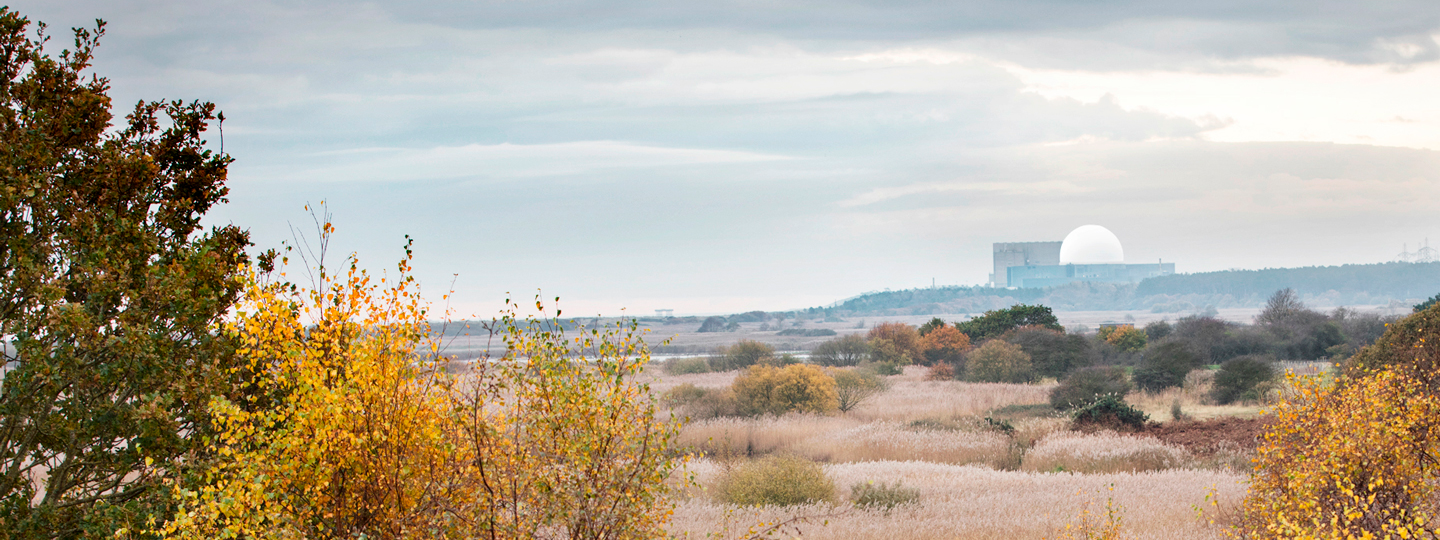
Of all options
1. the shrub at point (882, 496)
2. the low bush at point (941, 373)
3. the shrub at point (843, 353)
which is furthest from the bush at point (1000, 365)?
the shrub at point (882, 496)

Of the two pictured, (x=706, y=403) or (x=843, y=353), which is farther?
(x=843, y=353)

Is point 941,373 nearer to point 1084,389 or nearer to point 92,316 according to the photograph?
point 1084,389

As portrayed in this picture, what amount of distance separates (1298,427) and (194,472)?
33.7ft

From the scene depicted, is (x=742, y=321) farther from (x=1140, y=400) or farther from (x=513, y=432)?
(x=513, y=432)

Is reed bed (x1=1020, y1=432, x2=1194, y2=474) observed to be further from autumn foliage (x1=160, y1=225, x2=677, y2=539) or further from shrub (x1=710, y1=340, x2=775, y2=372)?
shrub (x1=710, y1=340, x2=775, y2=372)

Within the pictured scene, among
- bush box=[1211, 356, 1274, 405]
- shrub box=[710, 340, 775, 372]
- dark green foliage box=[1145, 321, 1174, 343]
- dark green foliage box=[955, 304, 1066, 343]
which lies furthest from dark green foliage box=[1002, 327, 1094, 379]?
shrub box=[710, 340, 775, 372]

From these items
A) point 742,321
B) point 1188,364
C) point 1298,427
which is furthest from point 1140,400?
point 742,321

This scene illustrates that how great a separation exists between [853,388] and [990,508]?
2228cm

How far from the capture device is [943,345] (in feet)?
185

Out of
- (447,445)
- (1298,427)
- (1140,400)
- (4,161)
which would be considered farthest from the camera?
(1140,400)

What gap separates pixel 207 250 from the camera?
843cm

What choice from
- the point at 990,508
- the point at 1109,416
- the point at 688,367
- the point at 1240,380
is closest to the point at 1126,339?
the point at 1240,380

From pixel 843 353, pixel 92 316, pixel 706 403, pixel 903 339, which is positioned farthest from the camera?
pixel 903 339

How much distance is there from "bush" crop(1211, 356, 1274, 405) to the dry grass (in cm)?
1481
